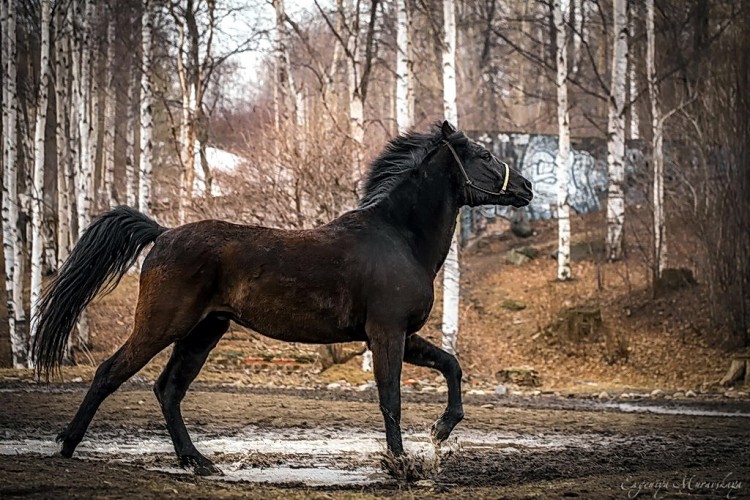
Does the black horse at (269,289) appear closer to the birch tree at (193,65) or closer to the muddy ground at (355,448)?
the muddy ground at (355,448)

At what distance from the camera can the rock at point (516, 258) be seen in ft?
91.4

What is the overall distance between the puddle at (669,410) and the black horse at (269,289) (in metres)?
6.27

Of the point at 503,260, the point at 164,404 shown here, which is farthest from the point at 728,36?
the point at 164,404

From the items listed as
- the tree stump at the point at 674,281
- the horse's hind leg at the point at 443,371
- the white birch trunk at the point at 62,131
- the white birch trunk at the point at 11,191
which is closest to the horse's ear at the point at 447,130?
the horse's hind leg at the point at 443,371

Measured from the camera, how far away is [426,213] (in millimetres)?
8109

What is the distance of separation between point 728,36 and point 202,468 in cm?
1618

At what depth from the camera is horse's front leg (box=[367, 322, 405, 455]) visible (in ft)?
24.3

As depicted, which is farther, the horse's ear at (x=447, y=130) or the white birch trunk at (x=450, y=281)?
the white birch trunk at (x=450, y=281)

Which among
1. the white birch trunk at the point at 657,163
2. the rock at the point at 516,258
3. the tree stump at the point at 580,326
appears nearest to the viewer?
the tree stump at the point at 580,326

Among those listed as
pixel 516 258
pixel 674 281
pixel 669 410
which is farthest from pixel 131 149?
pixel 669 410

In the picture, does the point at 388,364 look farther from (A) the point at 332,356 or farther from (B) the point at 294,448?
(A) the point at 332,356

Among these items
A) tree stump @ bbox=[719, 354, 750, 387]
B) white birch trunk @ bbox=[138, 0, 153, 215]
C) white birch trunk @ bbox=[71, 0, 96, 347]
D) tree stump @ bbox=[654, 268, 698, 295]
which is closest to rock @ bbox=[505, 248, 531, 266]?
tree stump @ bbox=[654, 268, 698, 295]

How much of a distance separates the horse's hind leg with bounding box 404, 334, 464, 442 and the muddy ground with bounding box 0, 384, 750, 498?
0.21m

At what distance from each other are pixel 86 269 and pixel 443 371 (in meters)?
2.96
